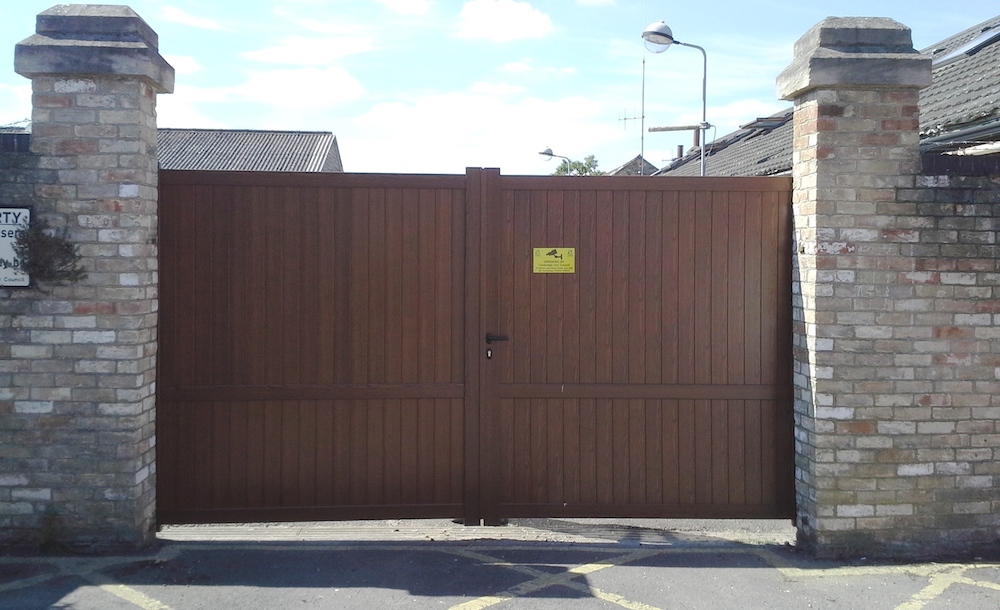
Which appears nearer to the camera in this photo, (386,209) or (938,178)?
(938,178)

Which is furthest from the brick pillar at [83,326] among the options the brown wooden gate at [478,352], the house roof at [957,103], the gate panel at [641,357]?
the house roof at [957,103]

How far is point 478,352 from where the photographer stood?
5.14 meters

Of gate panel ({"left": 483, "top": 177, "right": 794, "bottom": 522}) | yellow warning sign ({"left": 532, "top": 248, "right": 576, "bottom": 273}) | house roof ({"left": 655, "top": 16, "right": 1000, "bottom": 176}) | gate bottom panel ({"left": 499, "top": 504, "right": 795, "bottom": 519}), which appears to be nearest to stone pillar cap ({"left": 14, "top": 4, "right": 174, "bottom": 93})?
gate panel ({"left": 483, "top": 177, "right": 794, "bottom": 522})

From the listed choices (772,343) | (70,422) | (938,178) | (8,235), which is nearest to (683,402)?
(772,343)

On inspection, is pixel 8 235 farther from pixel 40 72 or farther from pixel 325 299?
pixel 325 299

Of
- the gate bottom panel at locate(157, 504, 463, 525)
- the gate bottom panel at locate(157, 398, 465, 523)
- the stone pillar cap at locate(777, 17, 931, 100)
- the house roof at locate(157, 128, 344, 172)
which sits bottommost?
the gate bottom panel at locate(157, 504, 463, 525)

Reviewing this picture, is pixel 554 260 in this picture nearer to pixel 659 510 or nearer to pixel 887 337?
pixel 659 510

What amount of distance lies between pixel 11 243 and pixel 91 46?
1.15 metres

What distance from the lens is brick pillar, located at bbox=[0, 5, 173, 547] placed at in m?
4.64

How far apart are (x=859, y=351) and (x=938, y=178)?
1054 millimetres

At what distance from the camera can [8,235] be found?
4617mm

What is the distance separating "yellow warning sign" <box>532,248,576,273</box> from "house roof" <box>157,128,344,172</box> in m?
25.6

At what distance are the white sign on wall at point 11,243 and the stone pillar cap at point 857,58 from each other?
14.3ft

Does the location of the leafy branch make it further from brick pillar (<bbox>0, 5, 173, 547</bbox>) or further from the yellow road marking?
the yellow road marking
